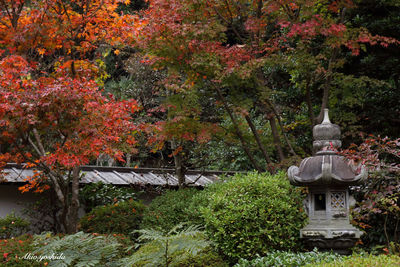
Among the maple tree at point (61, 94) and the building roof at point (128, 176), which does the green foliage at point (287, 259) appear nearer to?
the maple tree at point (61, 94)

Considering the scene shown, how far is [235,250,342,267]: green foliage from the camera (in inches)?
232

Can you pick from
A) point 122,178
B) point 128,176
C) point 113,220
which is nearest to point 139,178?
point 128,176

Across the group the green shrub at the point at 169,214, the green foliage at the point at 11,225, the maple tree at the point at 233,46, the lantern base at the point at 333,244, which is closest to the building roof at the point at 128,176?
the green foliage at the point at 11,225

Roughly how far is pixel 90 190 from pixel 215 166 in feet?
18.5

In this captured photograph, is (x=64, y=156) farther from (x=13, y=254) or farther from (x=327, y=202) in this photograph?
(x=327, y=202)

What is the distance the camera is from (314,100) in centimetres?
1124

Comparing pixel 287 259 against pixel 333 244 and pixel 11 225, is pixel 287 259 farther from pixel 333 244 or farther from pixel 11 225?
pixel 11 225

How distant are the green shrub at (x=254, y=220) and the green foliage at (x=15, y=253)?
263 cm

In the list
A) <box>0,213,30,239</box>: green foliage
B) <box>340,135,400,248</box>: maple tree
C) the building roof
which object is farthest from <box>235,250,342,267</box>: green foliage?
<box>0,213,30,239</box>: green foliage

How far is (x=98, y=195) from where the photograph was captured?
10.7 meters

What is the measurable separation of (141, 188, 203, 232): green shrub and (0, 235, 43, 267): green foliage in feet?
7.90

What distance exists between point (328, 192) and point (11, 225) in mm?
6423

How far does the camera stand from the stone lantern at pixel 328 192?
6418mm

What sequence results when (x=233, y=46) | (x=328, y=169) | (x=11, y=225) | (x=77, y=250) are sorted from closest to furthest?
(x=77, y=250), (x=328, y=169), (x=233, y=46), (x=11, y=225)
